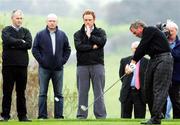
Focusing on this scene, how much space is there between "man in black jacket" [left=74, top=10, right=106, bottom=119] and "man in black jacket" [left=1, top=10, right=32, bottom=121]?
5.93 feet

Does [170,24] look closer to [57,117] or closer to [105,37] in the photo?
[105,37]

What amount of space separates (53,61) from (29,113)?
17543mm

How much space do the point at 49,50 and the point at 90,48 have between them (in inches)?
43.4

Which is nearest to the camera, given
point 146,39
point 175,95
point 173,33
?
point 146,39

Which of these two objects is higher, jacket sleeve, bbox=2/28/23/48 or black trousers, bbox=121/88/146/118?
jacket sleeve, bbox=2/28/23/48

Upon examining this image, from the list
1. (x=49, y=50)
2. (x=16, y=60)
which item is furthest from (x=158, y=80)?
(x=49, y=50)

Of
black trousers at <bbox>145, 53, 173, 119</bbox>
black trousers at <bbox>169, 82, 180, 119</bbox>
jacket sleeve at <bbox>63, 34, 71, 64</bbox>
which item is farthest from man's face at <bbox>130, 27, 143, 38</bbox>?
jacket sleeve at <bbox>63, 34, 71, 64</bbox>

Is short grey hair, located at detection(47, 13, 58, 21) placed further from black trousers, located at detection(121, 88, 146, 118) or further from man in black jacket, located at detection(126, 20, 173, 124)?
man in black jacket, located at detection(126, 20, 173, 124)

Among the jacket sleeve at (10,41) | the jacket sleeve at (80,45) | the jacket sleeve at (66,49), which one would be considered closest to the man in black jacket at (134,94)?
the jacket sleeve at (80,45)

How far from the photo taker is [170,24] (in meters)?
14.9

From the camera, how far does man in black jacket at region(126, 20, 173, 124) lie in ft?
38.8

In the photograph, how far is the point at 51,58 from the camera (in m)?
15.7

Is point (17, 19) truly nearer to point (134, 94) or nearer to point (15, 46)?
point (15, 46)

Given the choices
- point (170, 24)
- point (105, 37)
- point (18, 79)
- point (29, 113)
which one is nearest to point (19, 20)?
point (18, 79)
